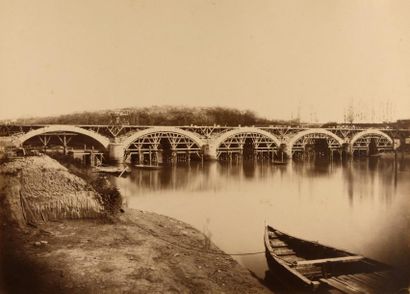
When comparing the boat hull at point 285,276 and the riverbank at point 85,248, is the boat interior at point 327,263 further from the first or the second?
the riverbank at point 85,248

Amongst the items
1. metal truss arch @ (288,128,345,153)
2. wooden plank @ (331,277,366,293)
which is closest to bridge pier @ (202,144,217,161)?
metal truss arch @ (288,128,345,153)

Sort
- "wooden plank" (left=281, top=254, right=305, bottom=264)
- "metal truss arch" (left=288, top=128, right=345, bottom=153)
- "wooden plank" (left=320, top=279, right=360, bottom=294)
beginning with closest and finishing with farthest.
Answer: "wooden plank" (left=320, top=279, right=360, bottom=294), "wooden plank" (left=281, top=254, right=305, bottom=264), "metal truss arch" (left=288, top=128, right=345, bottom=153)

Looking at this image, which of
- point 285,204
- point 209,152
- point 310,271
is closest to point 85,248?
point 310,271

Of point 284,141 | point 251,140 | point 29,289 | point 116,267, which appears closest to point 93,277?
point 116,267

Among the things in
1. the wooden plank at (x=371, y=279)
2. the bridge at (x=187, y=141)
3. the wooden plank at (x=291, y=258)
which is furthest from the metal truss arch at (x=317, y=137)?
the wooden plank at (x=371, y=279)

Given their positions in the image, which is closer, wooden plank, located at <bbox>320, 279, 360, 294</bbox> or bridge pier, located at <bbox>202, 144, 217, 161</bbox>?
wooden plank, located at <bbox>320, 279, 360, 294</bbox>

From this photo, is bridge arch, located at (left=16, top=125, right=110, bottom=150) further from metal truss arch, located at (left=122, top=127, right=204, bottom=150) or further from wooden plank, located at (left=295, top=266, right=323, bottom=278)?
wooden plank, located at (left=295, top=266, right=323, bottom=278)

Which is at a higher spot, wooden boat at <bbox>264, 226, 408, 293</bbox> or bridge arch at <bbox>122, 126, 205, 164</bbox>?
bridge arch at <bbox>122, 126, 205, 164</bbox>
